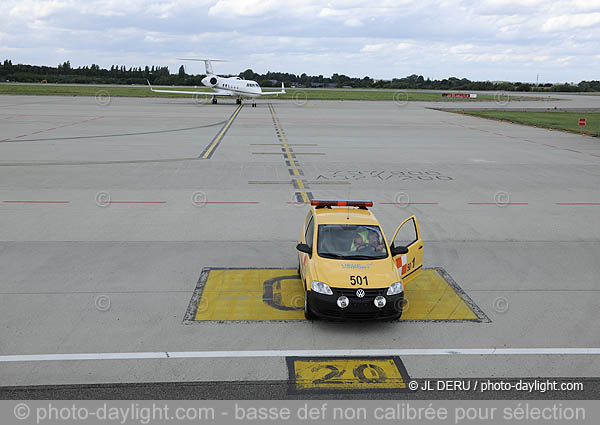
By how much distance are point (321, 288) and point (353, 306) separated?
1.83ft

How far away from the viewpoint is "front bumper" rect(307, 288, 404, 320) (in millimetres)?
8156

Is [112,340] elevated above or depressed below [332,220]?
below

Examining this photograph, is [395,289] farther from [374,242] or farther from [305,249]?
[305,249]

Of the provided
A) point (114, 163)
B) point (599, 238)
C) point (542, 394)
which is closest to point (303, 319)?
point (542, 394)

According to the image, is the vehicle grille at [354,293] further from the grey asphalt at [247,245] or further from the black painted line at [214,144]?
the black painted line at [214,144]

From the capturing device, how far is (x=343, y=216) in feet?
32.6

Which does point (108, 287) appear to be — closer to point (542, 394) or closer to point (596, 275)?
point (542, 394)

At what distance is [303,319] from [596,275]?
6.36 m

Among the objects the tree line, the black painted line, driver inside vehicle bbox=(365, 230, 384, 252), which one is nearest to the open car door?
driver inside vehicle bbox=(365, 230, 384, 252)

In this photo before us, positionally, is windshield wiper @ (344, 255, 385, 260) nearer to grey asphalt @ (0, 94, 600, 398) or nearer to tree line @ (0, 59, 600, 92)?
grey asphalt @ (0, 94, 600, 398)

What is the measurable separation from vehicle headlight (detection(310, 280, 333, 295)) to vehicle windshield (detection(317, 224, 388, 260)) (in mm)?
731

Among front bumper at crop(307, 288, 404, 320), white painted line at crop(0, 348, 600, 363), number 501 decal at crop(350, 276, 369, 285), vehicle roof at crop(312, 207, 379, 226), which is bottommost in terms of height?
white painted line at crop(0, 348, 600, 363)

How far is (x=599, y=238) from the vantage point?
44.2 feet

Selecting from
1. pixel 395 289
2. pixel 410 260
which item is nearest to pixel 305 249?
pixel 395 289
